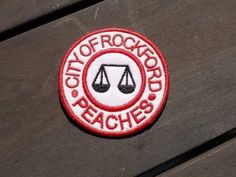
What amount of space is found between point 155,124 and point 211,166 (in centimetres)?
13

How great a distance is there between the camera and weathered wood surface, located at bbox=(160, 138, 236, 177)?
0.69m

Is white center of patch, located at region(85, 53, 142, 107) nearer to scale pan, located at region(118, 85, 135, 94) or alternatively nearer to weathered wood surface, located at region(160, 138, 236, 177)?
scale pan, located at region(118, 85, 135, 94)

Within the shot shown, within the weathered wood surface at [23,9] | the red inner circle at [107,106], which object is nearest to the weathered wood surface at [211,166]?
the red inner circle at [107,106]

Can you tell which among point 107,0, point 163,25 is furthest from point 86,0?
point 163,25

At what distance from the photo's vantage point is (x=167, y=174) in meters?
0.69

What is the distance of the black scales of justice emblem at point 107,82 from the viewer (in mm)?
696

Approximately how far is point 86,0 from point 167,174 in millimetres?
394

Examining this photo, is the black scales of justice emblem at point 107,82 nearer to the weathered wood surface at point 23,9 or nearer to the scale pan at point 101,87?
the scale pan at point 101,87

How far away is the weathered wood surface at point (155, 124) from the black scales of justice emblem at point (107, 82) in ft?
0.28

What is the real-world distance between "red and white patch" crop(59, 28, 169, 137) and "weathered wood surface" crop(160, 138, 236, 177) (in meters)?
0.11

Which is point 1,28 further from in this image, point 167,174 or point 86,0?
point 167,174

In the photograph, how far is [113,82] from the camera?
27.5 inches

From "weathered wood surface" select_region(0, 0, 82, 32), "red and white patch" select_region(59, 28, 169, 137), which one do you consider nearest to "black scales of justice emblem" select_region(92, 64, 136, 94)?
"red and white patch" select_region(59, 28, 169, 137)

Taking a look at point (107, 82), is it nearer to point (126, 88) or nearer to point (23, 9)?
point (126, 88)
